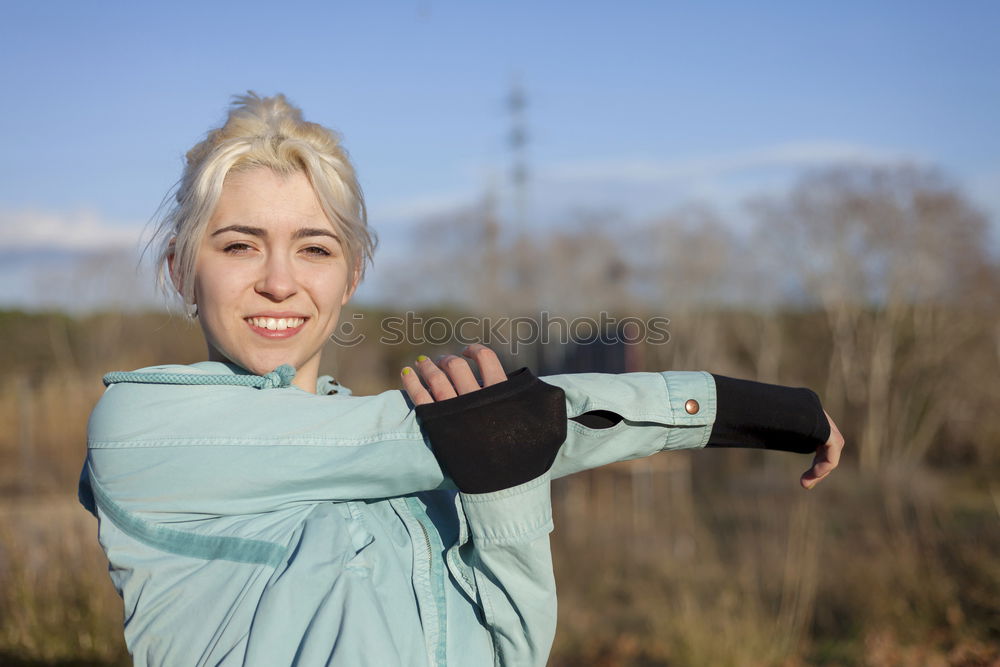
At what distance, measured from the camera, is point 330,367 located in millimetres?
21344

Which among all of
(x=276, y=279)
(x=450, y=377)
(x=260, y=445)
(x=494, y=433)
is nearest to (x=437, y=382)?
(x=450, y=377)

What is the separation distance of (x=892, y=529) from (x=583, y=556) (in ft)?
13.0

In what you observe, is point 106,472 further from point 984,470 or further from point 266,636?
point 984,470

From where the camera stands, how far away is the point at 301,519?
135cm

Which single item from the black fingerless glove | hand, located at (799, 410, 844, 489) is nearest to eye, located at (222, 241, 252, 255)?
the black fingerless glove

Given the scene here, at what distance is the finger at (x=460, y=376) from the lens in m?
1.33

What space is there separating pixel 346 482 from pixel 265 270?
1.40ft

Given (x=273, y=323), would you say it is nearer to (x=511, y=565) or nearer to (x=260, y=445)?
(x=260, y=445)

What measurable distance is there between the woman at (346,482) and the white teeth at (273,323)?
77mm

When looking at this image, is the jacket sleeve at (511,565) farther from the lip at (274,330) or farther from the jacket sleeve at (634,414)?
the lip at (274,330)

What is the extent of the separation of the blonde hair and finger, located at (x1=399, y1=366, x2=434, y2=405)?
34 centimetres

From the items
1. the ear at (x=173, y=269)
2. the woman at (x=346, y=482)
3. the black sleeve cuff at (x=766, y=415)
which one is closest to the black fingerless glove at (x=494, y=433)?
the woman at (x=346, y=482)

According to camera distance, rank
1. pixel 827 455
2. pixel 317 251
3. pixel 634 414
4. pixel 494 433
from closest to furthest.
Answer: pixel 494 433
pixel 634 414
pixel 827 455
pixel 317 251

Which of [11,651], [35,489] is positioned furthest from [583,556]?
[11,651]
